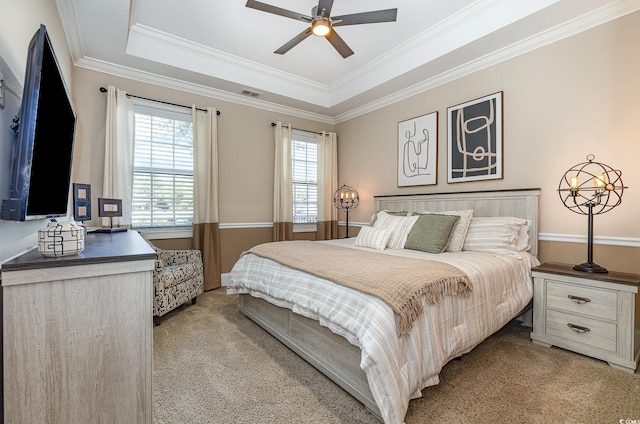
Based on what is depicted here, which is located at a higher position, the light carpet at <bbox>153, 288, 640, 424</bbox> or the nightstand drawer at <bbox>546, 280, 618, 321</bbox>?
the nightstand drawer at <bbox>546, 280, 618, 321</bbox>

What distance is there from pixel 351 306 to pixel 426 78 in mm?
3292

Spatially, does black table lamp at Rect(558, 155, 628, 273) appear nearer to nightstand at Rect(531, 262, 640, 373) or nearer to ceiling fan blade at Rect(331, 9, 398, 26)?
nightstand at Rect(531, 262, 640, 373)

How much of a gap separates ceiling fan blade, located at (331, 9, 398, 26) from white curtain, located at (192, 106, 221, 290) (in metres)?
2.35

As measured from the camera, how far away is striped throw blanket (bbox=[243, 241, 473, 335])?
5.13 feet

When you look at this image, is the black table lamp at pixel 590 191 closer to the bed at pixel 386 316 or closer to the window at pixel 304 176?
the bed at pixel 386 316

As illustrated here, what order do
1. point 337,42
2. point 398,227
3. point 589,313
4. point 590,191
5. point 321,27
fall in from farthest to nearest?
point 398,227 < point 337,42 < point 590,191 < point 321,27 < point 589,313

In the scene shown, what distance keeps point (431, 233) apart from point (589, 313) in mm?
1267

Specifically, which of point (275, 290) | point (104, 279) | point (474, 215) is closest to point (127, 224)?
point (275, 290)

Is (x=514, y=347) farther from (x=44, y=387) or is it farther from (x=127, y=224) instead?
(x=127, y=224)

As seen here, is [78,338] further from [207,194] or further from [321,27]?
[207,194]

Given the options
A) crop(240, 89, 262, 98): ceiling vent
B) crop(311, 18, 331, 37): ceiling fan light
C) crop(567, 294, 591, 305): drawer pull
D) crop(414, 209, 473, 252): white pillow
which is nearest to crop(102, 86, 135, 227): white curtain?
crop(240, 89, 262, 98): ceiling vent

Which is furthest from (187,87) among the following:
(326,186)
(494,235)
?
(494,235)

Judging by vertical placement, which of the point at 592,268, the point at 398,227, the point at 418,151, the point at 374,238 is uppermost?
the point at 418,151

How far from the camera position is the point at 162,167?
3777mm
